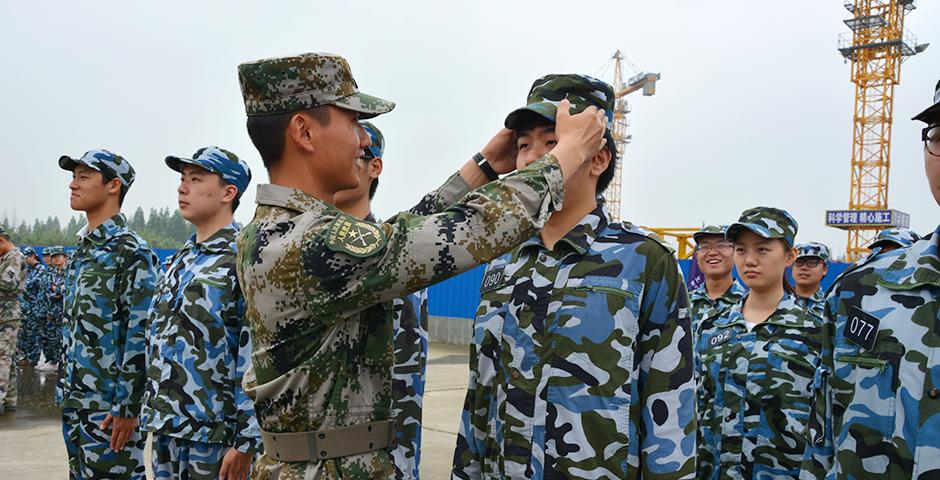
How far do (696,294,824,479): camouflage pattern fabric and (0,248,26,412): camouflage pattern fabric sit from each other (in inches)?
317

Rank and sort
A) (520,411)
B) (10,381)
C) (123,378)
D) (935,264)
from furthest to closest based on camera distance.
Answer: (10,381), (123,378), (520,411), (935,264)

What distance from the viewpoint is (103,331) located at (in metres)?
4.27

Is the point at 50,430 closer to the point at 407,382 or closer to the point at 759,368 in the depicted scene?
the point at 407,382

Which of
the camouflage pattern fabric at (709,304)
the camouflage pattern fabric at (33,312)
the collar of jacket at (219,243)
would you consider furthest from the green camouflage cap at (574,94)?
the camouflage pattern fabric at (33,312)

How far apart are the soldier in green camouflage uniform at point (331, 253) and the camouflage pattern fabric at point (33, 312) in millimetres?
12334

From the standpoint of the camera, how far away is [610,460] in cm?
203

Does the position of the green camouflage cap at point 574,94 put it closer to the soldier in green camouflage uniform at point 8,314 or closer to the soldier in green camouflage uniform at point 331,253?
the soldier in green camouflage uniform at point 331,253

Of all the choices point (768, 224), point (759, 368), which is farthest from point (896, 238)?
point (759, 368)

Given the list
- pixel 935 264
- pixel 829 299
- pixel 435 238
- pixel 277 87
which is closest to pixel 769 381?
pixel 829 299

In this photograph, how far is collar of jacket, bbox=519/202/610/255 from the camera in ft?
7.30

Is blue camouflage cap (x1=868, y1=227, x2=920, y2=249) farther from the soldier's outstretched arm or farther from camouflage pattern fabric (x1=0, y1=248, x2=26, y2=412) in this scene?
camouflage pattern fabric (x1=0, y1=248, x2=26, y2=412)

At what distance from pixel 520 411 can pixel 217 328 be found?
6.63 ft

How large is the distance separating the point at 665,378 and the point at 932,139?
0.97 m

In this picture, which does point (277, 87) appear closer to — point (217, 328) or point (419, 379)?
point (419, 379)
